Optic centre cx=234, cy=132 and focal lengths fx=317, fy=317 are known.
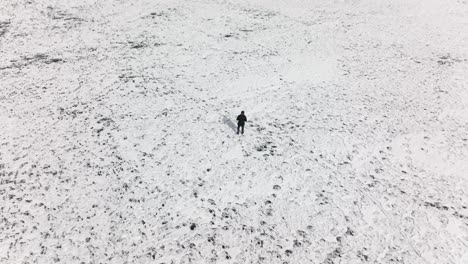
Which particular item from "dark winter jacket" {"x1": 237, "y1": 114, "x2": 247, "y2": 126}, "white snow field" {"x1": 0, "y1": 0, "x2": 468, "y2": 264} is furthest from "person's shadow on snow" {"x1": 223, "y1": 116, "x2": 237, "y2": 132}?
"dark winter jacket" {"x1": 237, "y1": 114, "x2": 247, "y2": 126}

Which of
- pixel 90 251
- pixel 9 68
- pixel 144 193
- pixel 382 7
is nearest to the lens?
pixel 90 251

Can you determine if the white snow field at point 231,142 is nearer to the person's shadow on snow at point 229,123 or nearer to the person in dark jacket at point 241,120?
the person's shadow on snow at point 229,123

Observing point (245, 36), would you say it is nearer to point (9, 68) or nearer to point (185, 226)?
point (9, 68)

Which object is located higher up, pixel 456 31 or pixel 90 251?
pixel 456 31

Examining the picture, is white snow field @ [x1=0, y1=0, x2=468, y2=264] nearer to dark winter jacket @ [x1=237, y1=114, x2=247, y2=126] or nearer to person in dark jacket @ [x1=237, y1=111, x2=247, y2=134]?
person in dark jacket @ [x1=237, y1=111, x2=247, y2=134]

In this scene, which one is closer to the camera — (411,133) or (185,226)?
(185,226)

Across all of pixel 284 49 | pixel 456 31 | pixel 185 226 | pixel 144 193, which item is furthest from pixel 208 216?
pixel 456 31

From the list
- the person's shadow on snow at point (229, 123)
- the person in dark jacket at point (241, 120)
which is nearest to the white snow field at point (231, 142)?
the person's shadow on snow at point (229, 123)

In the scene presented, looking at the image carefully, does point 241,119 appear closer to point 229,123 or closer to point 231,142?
point 231,142
